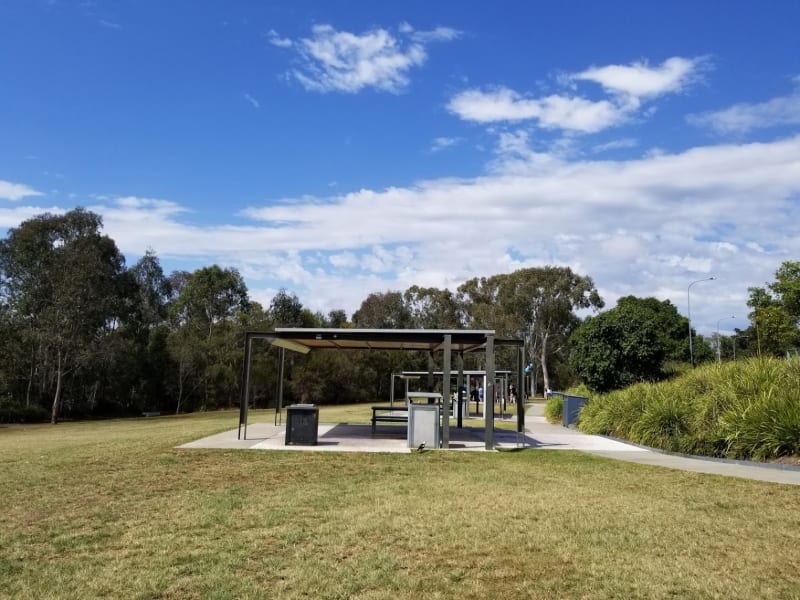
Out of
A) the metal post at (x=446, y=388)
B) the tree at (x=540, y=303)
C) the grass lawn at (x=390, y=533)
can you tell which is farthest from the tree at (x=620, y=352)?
the tree at (x=540, y=303)

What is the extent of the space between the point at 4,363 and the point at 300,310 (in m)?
19.2

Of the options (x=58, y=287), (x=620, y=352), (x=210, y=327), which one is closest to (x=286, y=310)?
(x=210, y=327)

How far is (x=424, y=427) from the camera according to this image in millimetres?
12688

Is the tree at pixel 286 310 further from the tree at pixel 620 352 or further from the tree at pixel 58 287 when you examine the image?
the tree at pixel 620 352

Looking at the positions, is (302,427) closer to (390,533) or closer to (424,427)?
(424,427)

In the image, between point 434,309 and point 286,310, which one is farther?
point 434,309

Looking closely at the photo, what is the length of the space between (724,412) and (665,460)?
5.24 ft

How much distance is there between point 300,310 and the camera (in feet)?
153

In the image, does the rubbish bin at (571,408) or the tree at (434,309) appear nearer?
the rubbish bin at (571,408)

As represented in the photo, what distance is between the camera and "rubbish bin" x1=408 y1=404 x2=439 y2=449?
12.6 metres

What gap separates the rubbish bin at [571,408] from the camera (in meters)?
19.7

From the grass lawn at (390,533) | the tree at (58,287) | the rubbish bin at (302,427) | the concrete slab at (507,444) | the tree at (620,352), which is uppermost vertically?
the tree at (58,287)

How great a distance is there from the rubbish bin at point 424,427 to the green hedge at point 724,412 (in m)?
4.38

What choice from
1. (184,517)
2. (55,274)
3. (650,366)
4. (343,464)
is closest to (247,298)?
(55,274)
